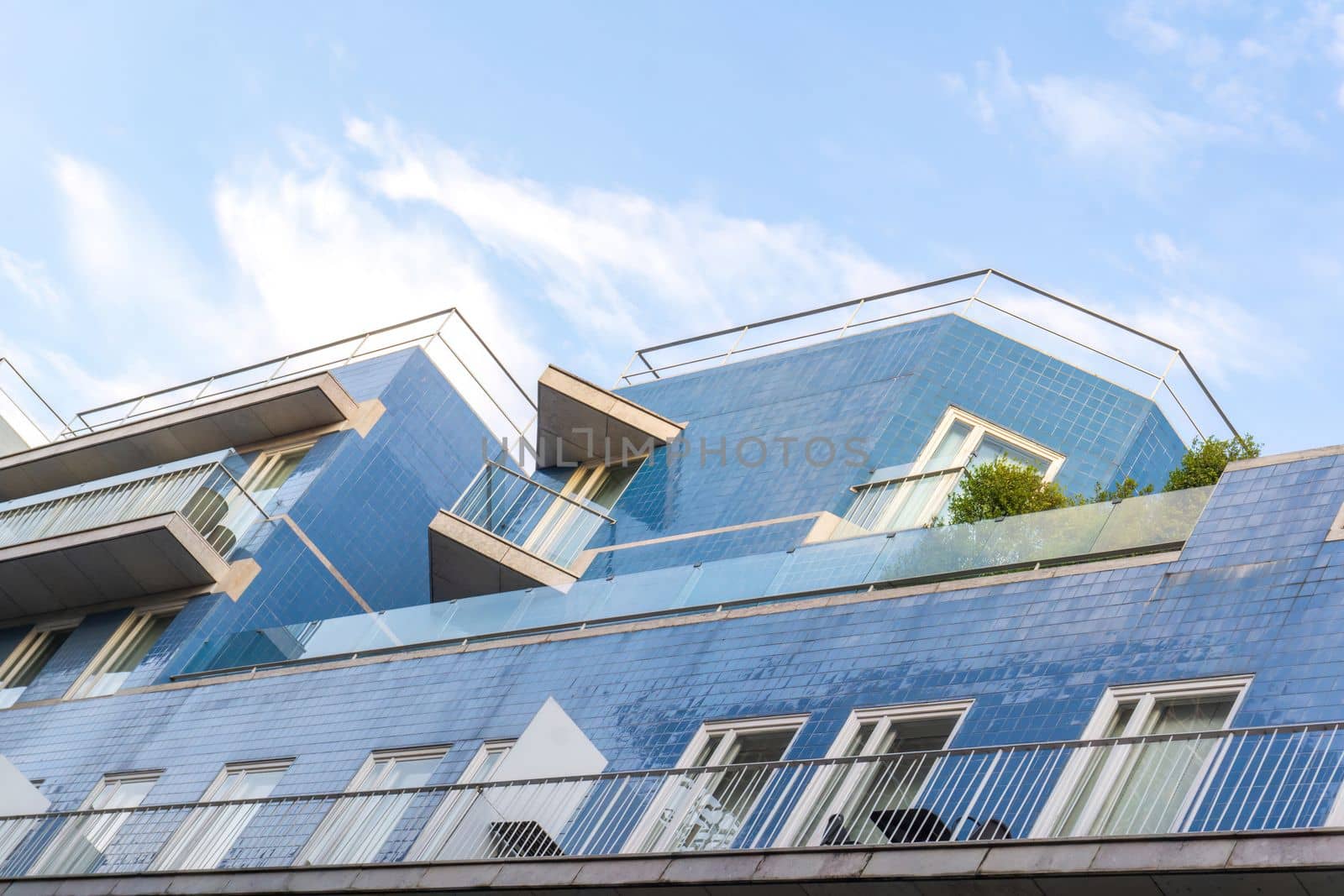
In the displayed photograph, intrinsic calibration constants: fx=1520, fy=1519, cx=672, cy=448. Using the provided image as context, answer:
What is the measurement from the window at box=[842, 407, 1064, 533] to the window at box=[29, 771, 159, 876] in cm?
1014

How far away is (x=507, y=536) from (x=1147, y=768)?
45.5 ft

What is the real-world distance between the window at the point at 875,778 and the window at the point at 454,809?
365 centimetres

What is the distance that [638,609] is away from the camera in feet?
59.0

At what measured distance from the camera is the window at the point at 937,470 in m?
20.8

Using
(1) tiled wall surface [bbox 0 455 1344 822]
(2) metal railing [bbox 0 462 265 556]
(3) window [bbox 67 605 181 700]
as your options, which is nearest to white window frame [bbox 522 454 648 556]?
(1) tiled wall surface [bbox 0 455 1344 822]

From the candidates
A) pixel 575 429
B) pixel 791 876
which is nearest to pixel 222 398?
pixel 575 429

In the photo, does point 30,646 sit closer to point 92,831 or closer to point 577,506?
point 92,831

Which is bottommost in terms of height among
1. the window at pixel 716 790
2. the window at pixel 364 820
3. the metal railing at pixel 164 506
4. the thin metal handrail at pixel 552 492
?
the window at pixel 364 820

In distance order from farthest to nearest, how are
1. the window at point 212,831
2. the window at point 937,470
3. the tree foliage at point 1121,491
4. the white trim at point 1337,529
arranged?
1. the window at point 937,470
2. the tree foliage at point 1121,491
3. the window at point 212,831
4. the white trim at point 1337,529

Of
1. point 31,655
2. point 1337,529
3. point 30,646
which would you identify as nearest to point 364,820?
point 1337,529

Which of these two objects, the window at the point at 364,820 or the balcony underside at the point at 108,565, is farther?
the balcony underside at the point at 108,565

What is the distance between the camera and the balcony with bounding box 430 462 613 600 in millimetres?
23312

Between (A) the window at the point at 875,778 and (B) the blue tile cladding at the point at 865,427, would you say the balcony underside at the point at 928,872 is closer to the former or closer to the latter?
(A) the window at the point at 875,778

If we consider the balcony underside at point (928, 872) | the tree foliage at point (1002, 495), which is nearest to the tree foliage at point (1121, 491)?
the tree foliage at point (1002, 495)
